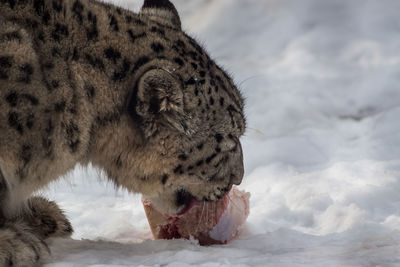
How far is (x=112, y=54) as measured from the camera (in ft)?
10.6

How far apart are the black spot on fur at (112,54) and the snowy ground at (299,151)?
0.92m

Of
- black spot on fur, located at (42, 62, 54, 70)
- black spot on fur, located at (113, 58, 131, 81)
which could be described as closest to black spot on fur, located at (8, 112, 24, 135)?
black spot on fur, located at (42, 62, 54, 70)

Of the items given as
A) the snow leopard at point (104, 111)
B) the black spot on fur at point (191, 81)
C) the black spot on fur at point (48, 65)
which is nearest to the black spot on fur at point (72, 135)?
the snow leopard at point (104, 111)

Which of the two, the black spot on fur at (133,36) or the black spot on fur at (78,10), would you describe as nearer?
the black spot on fur at (78,10)

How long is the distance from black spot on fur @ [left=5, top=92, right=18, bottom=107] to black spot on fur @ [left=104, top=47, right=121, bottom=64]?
0.48m

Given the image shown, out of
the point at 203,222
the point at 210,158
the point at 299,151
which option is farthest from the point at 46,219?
the point at 299,151

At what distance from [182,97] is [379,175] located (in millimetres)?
2015

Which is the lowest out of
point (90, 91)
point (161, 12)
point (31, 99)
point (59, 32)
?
point (31, 99)

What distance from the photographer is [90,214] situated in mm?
4637

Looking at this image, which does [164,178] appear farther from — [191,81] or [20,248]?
[20,248]

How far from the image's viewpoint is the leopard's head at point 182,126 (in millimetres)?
3248

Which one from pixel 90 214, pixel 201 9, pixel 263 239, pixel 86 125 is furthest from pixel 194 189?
pixel 201 9

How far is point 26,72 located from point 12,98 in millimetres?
131

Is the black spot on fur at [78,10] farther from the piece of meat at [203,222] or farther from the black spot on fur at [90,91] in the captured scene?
the piece of meat at [203,222]
